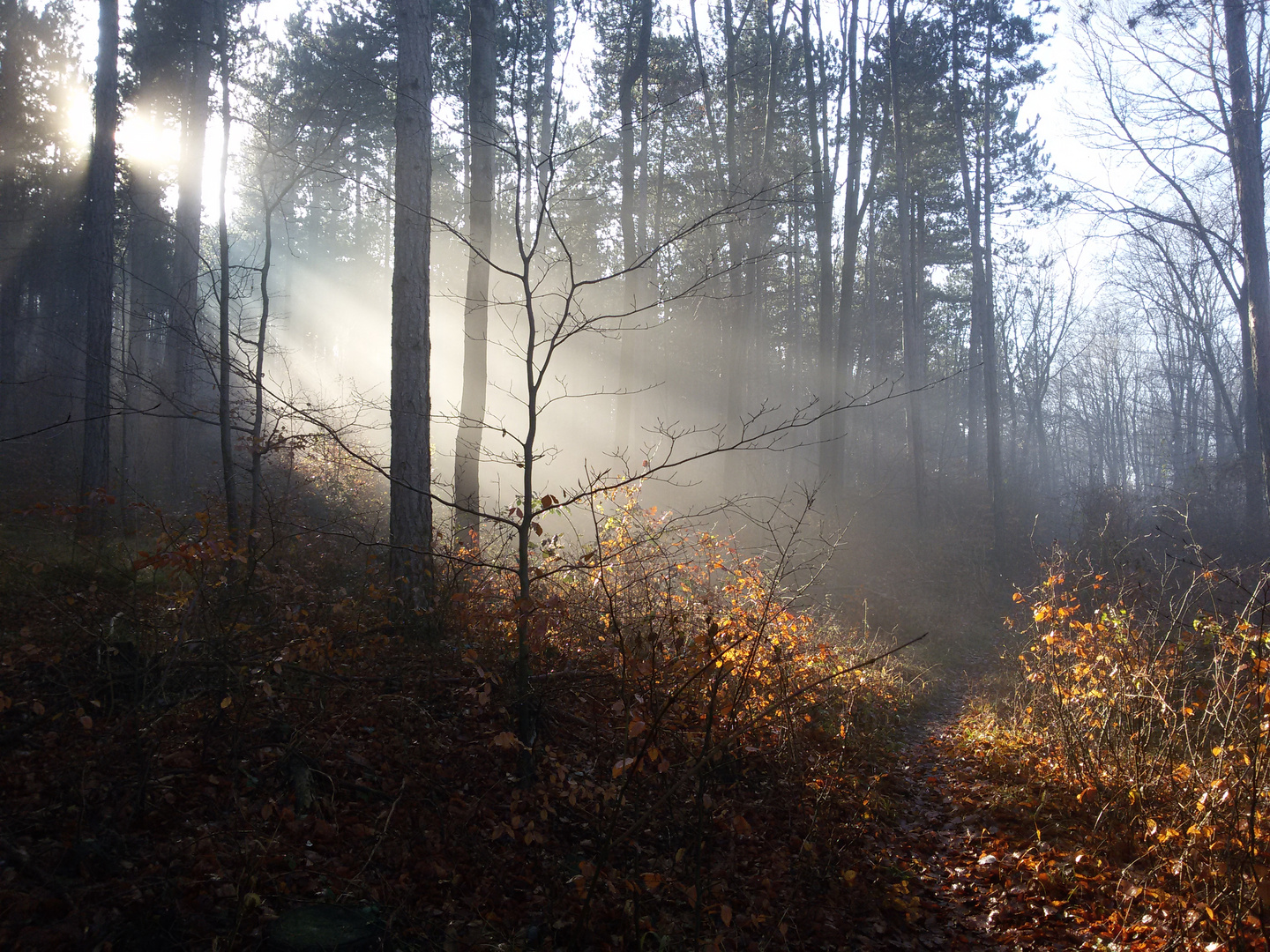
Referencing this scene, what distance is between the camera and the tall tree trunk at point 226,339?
771 cm

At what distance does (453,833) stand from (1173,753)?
4.35 metres

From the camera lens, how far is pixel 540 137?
2372 cm

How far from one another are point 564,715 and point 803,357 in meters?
28.9

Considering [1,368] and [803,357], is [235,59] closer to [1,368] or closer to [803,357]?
[1,368]

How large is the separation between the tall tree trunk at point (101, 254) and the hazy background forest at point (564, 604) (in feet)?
0.19

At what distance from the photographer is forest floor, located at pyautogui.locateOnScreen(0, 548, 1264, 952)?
336cm

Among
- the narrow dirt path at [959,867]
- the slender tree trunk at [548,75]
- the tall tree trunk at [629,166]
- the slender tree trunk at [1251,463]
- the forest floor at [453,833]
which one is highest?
the slender tree trunk at [548,75]

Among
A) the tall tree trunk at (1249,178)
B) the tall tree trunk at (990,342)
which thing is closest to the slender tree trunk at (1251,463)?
the tall tree trunk at (1249,178)

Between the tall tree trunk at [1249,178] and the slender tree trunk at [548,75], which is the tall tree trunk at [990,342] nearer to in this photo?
the tall tree trunk at [1249,178]

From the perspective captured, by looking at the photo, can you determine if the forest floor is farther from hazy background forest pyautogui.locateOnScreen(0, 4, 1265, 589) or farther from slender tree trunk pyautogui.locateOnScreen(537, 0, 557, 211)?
slender tree trunk pyautogui.locateOnScreen(537, 0, 557, 211)

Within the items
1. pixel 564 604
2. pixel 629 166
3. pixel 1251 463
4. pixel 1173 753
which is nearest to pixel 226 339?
pixel 564 604

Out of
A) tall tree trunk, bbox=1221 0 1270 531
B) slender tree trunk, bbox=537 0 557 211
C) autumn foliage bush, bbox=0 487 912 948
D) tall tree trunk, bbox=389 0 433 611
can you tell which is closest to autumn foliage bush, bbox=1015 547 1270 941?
autumn foliage bush, bbox=0 487 912 948

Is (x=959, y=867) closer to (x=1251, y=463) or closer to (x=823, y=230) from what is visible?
(x=823, y=230)

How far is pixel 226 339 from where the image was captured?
323 inches
